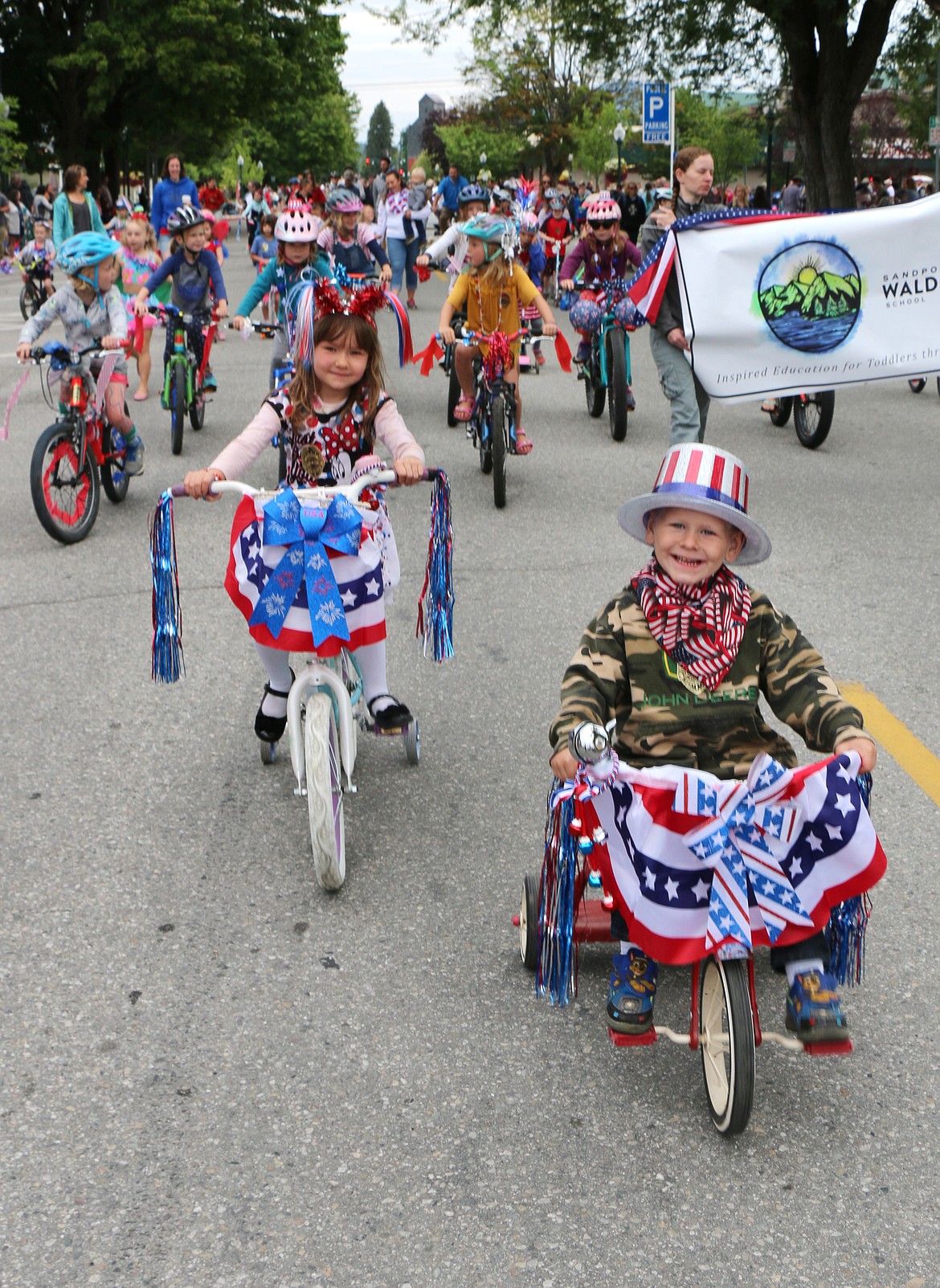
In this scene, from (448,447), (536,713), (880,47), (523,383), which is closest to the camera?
(536,713)

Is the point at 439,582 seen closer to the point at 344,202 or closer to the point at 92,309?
the point at 92,309

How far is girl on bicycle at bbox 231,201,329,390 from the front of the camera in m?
9.50

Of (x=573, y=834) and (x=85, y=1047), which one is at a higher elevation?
(x=573, y=834)

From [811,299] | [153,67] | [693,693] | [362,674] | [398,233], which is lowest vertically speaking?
[362,674]

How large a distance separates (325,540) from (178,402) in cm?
688

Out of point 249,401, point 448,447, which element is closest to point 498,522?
point 448,447

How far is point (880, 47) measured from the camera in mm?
22141

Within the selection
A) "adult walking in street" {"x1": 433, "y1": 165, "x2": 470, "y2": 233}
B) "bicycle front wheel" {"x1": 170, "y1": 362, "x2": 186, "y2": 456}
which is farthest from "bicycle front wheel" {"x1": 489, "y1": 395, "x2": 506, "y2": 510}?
"adult walking in street" {"x1": 433, "y1": 165, "x2": 470, "y2": 233}

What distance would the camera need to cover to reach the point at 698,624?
329cm

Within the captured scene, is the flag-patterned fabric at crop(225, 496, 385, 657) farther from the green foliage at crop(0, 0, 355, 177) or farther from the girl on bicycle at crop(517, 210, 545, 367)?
the green foliage at crop(0, 0, 355, 177)

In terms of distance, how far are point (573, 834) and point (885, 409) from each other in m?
10.5

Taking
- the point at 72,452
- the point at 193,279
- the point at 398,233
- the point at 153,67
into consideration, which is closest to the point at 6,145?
the point at 153,67

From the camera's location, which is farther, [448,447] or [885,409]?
[885,409]

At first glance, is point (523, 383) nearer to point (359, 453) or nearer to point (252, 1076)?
point (359, 453)
